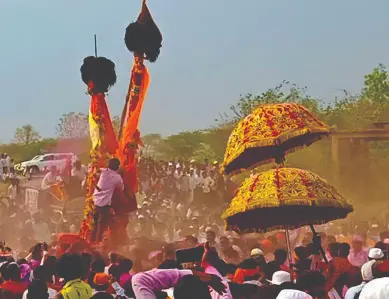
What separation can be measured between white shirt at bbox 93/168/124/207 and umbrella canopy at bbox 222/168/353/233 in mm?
4414

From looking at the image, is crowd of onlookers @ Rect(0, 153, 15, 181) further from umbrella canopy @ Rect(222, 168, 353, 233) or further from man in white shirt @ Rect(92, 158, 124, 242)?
umbrella canopy @ Rect(222, 168, 353, 233)

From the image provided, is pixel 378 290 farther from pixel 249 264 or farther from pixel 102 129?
pixel 102 129

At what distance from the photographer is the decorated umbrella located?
786 cm

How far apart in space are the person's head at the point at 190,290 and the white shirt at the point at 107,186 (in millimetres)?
8066

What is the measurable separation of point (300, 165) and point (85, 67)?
9.17 metres

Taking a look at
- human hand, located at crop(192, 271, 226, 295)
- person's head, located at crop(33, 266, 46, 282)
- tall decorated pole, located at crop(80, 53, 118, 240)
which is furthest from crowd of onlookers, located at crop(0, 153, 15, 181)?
human hand, located at crop(192, 271, 226, 295)

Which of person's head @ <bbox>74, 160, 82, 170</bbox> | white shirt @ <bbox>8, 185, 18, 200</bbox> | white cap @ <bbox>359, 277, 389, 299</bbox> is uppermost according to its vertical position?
person's head @ <bbox>74, 160, 82, 170</bbox>

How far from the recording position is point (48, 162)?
2736 cm

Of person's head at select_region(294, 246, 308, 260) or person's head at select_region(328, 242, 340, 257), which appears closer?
person's head at select_region(294, 246, 308, 260)

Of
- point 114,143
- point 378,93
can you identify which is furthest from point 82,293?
point 378,93

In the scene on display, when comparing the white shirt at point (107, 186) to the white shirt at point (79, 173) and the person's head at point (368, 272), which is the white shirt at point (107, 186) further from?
the white shirt at point (79, 173)

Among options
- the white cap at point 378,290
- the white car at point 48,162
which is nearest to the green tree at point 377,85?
the white car at point 48,162

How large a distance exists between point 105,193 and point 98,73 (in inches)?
80.6

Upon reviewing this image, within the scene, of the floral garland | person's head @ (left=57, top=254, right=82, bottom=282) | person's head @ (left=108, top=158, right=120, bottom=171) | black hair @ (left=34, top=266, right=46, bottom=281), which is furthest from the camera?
the floral garland
